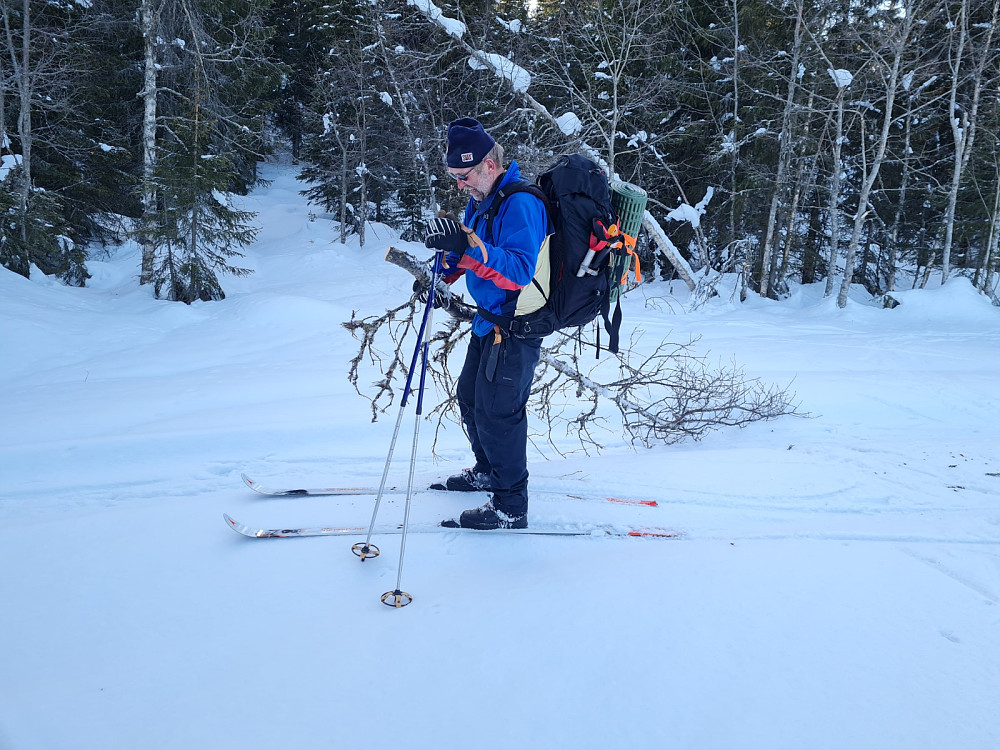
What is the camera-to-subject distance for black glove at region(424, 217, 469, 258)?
2.32 metres

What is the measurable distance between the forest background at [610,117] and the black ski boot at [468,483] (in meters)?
9.91

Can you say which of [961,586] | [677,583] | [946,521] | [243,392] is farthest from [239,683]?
[243,392]

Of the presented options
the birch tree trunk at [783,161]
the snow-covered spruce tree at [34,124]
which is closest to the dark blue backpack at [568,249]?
the snow-covered spruce tree at [34,124]

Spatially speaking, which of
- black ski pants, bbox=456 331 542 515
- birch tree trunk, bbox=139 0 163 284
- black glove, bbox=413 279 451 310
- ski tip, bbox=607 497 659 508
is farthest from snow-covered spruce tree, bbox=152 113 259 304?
ski tip, bbox=607 497 659 508

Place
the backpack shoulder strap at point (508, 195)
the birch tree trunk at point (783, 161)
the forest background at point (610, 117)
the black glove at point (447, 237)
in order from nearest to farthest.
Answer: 1. the black glove at point (447, 237)
2. the backpack shoulder strap at point (508, 195)
3. the forest background at point (610, 117)
4. the birch tree trunk at point (783, 161)

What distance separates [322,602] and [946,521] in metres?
3.14

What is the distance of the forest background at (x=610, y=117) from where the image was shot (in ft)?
40.2

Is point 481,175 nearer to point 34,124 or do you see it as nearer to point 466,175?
point 466,175

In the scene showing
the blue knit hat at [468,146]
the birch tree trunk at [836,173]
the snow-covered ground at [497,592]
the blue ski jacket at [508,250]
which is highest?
the birch tree trunk at [836,173]

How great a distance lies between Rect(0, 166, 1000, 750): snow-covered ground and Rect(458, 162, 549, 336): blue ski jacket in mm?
1247

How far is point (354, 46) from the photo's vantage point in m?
18.7

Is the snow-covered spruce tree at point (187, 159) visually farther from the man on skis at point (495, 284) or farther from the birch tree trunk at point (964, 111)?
the birch tree trunk at point (964, 111)

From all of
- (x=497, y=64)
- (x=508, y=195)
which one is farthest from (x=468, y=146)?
(x=497, y=64)

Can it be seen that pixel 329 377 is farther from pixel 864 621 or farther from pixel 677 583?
pixel 864 621
